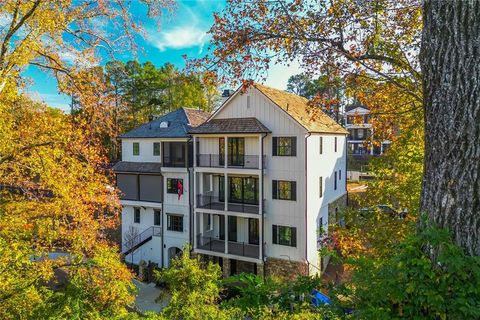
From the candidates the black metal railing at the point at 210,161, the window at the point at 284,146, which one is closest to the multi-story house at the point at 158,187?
the black metal railing at the point at 210,161

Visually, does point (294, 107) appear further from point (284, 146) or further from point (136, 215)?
point (136, 215)

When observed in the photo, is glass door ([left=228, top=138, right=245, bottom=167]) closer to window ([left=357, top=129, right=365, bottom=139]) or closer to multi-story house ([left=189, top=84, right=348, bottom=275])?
multi-story house ([left=189, top=84, right=348, bottom=275])

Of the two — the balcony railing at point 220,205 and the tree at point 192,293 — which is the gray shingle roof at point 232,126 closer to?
the balcony railing at point 220,205

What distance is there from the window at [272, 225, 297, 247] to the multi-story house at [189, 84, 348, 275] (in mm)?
48

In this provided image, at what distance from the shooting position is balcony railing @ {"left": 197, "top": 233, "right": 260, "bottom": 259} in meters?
16.1

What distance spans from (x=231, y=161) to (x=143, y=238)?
8063 mm

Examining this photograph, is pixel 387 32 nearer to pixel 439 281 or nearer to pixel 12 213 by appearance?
pixel 439 281

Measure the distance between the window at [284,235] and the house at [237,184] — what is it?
0.16 feet

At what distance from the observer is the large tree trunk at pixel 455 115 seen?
2889 mm

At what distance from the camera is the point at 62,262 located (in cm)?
754

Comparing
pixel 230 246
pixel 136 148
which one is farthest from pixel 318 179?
pixel 136 148

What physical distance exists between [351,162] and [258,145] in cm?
2589

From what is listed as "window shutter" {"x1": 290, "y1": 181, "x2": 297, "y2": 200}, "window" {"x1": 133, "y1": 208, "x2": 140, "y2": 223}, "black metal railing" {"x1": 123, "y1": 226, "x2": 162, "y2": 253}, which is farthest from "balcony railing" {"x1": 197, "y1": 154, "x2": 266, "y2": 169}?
"window" {"x1": 133, "y1": 208, "x2": 140, "y2": 223}

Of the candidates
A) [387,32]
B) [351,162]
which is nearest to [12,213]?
[387,32]
